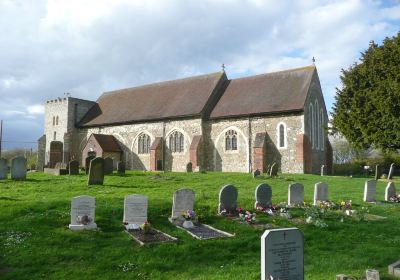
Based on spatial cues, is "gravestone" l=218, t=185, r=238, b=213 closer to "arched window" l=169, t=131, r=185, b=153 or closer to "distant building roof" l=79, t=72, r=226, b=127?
"distant building roof" l=79, t=72, r=226, b=127

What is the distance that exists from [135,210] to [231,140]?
21570mm

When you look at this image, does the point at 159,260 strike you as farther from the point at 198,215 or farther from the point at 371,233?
the point at 371,233

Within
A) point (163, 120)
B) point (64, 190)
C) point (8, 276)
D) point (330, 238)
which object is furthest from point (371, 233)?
point (163, 120)

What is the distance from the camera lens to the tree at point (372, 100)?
22.2m

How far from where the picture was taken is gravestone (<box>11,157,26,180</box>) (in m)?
19.0

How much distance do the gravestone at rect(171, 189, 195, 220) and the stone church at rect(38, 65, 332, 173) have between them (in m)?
18.0

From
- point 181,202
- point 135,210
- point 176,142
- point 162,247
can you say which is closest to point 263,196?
point 181,202

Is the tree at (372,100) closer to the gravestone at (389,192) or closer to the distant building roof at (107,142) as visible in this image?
the gravestone at (389,192)

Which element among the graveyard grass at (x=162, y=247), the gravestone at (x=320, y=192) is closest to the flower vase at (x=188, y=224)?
the graveyard grass at (x=162, y=247)

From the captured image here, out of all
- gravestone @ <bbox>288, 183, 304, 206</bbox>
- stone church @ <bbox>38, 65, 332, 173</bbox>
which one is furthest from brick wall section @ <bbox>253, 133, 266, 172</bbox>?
gravestone @ <bbox>288, 183, 304, 206</bbox>

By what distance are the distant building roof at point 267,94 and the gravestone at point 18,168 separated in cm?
1587

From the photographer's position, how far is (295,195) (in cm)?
1330

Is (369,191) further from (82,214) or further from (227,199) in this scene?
(82,214)

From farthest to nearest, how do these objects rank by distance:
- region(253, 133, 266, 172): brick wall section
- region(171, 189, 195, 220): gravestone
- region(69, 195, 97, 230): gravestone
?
region(253, 133, 266, 172): brick wall section
region(171, 189, 195, 220): gravestone
region(69, 195, 97, 230): gravestone
